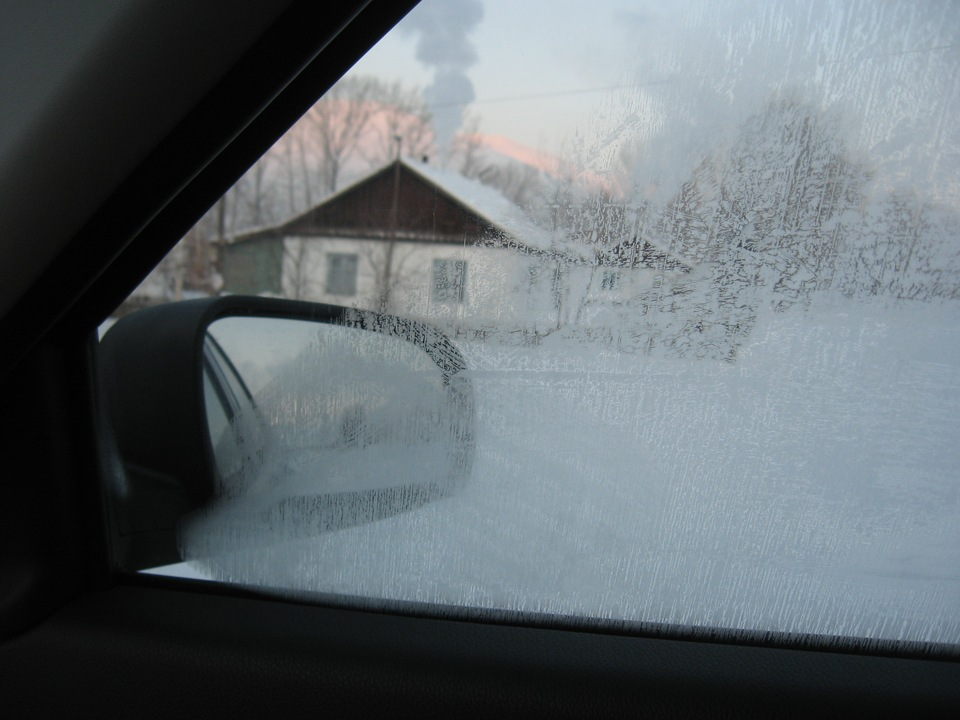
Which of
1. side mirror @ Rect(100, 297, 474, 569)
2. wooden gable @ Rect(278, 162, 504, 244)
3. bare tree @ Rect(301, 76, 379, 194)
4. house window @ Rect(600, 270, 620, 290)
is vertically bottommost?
side mirror @ Rect(100, 297, 474, 569)

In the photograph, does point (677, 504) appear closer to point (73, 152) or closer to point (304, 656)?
point (304, 656)

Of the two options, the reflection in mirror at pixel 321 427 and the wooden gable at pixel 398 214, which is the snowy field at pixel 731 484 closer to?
the reflection in mirror at pixel 321 427

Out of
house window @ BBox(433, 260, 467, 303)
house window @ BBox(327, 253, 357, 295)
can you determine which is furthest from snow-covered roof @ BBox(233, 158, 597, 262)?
house window @ BBox(327, 253, 357, 295)

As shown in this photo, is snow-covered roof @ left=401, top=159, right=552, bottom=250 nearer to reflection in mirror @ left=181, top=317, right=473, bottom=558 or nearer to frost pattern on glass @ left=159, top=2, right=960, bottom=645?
frost pattern on glass @ left=159, top=2, right=960, bottom=645

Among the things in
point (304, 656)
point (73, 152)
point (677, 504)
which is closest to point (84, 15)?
point (73, 152)

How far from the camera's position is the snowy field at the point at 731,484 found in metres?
1.54

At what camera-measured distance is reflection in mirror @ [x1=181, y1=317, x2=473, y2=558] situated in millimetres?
1710

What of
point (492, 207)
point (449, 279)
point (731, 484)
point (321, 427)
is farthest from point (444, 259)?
point (731, 484)

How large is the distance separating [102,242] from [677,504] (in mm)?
1309

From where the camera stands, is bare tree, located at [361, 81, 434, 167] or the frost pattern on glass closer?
the frost pattern on glass

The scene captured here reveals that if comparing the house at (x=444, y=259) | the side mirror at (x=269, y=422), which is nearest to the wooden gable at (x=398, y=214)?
the house at (x=444, y=259)

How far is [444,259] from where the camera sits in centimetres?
161

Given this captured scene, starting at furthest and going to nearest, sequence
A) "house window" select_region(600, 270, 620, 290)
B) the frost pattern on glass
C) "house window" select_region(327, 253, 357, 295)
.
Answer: "house window" select_region(327, 253, 357, 295), "house window" select_region(600, 270, 620, 290), the frost pattern on glass

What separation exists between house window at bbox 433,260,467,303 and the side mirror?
85 millimetres
